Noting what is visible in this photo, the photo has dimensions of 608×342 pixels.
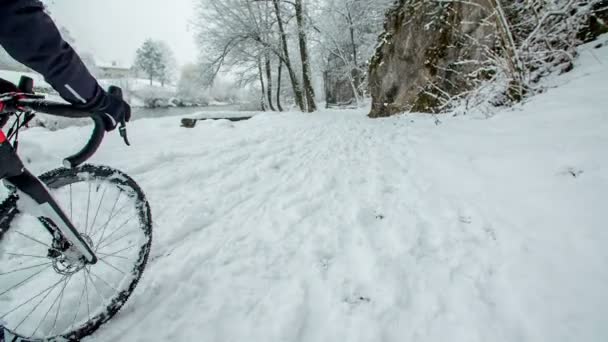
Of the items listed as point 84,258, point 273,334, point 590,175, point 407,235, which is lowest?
point 273,334

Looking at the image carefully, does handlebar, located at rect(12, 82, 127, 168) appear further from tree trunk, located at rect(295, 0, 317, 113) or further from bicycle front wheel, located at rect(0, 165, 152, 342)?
tree trunk, located at rect(295, 0, 317, 113)

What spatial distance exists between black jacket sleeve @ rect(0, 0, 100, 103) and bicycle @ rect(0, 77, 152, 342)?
12 centimetres

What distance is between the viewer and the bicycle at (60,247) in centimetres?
114

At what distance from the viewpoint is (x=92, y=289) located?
4.77 ft

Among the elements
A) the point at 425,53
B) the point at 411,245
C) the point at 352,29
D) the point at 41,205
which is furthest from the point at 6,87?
the point at 352,29

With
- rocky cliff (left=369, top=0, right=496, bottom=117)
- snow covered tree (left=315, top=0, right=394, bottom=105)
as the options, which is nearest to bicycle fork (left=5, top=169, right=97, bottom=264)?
rocky cliff (left=369, top=0, right=496, bottom=117)

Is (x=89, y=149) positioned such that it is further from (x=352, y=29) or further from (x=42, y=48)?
(x=352, y=29)

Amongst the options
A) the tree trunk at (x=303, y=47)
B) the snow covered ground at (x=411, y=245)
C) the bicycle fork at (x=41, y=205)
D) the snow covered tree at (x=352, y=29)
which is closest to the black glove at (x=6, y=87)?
the bicycle fork at (x=41, y=205)

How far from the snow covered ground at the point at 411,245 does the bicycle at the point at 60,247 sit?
15 centimetres

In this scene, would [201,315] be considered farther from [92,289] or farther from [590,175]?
[590,175]

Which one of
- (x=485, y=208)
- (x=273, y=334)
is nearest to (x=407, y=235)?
(x=485, y=208)

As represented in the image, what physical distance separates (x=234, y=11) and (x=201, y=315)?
49.7 ft

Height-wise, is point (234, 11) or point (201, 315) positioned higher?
point (234, 11)

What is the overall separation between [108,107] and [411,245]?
1.79 meters
